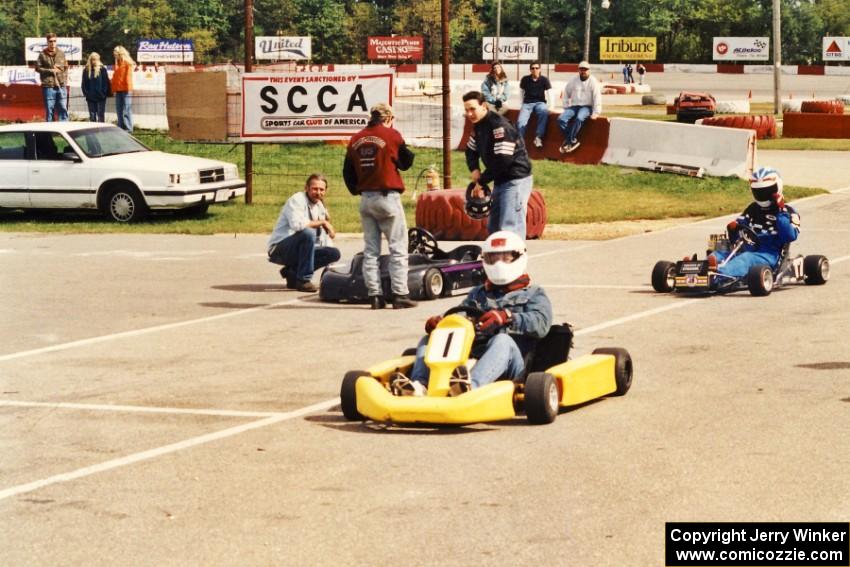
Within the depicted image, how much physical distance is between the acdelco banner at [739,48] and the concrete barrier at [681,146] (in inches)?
2814

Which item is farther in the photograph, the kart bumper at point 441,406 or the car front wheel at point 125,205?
the car front wheel at point 125,205

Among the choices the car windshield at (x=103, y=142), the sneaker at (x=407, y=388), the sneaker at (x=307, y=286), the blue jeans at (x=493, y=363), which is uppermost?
the car windshield at (x=103, y=142)

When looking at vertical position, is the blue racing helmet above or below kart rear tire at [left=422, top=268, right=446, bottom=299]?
above

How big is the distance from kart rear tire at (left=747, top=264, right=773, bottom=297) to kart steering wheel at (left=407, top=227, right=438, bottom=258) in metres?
3.00

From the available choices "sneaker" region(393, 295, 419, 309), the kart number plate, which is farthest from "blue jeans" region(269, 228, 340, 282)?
the kart number plate

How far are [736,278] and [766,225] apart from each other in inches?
28.1

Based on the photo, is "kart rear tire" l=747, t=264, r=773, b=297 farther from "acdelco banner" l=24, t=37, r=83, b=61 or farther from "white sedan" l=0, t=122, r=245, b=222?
"acdelco banner" l=24, t=37, r=83, b=61

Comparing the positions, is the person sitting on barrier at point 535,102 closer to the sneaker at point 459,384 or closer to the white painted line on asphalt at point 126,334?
the white painted line on asphalt at point 126,334

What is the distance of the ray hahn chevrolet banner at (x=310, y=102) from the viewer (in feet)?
73.0

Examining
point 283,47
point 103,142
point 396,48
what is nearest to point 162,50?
point 283,47

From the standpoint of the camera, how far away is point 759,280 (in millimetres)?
13797

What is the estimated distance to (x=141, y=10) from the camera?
4515 inches

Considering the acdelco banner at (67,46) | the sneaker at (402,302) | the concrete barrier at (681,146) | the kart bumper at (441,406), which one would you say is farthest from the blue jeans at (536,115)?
the acdelco banner at (67,46)

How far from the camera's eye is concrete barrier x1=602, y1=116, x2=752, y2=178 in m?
25.1
